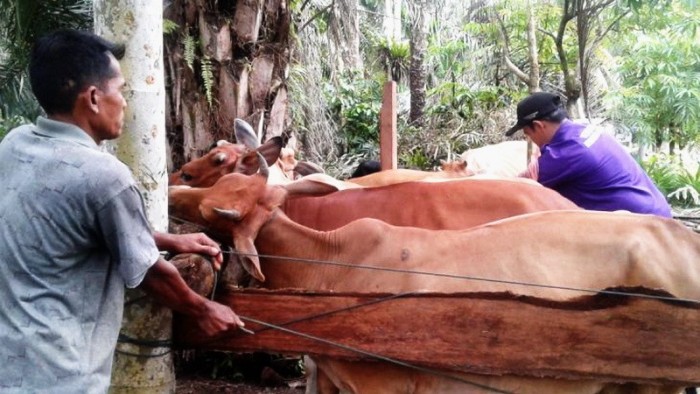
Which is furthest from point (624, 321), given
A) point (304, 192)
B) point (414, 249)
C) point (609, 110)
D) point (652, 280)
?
point (609, 110)

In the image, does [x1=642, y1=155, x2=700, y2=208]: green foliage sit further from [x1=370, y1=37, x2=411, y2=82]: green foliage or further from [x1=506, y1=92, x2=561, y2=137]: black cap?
[x1=370, y1=37, x2=411, y2=82]: green foliage

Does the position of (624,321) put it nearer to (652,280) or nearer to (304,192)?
(652,280)

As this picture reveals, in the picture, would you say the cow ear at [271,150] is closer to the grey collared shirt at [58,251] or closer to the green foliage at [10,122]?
the grey collared shirt at [58,251]

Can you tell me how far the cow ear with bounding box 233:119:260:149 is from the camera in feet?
20.1

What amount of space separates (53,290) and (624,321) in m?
2.29

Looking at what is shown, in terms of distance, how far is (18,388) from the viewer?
2494 millimetres

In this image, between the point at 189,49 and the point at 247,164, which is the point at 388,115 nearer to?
the point at 247,164

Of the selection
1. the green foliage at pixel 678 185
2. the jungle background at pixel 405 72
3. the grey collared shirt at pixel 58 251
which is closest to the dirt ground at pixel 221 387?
the jungle background at pixel 405 72

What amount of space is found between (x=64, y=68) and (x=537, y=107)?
3.77 meters

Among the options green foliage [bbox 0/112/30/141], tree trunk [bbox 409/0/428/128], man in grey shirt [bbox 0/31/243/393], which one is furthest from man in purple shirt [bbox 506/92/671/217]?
tree trunk [bbox 409/0/428/128]

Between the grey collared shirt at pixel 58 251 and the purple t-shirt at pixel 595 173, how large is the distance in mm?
3570

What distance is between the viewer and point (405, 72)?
20.2m

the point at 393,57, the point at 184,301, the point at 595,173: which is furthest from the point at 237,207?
the point at 393,57

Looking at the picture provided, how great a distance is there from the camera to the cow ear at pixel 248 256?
396cm
